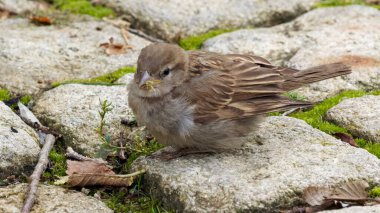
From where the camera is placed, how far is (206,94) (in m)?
4.79

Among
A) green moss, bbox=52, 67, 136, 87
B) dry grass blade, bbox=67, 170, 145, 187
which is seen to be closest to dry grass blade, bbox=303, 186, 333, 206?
dry grass blade, bbox=67, 170, 145, 187

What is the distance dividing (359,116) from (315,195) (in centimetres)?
123

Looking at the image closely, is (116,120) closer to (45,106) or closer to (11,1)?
(45,106)

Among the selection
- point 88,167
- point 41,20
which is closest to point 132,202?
point 88,167

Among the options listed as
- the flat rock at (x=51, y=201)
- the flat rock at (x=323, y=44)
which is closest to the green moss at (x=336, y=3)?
the flat rock at (x=323, y=44)

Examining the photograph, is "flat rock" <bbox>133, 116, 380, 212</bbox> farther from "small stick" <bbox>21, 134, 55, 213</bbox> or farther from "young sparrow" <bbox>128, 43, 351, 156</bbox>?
"small stick" <bbox>21, 134, 55, 213</bbox>

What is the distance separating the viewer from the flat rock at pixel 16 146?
14.7 ft

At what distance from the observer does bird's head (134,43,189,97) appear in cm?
480

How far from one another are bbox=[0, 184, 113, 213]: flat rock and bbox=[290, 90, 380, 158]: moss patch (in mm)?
1771

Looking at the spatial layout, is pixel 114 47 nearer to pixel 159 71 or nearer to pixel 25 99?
pixel 25 99

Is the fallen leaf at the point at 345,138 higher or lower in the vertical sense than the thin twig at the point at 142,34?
higher

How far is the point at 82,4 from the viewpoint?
7.02m

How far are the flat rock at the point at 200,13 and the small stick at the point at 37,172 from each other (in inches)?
84.6

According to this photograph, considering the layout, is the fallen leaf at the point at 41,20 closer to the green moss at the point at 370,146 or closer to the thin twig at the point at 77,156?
the thin twig at the point at 77,156
